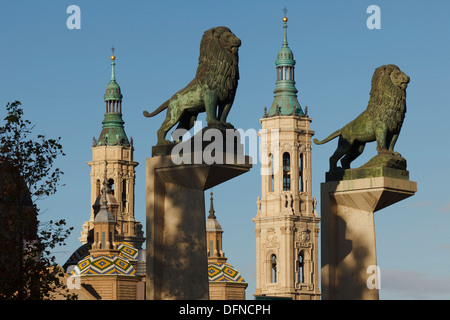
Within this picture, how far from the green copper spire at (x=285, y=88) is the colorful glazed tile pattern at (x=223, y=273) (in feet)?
83.4

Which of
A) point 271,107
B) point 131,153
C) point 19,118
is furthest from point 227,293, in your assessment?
point 19,118

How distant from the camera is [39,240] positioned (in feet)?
121

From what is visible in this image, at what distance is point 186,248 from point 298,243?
118175mm

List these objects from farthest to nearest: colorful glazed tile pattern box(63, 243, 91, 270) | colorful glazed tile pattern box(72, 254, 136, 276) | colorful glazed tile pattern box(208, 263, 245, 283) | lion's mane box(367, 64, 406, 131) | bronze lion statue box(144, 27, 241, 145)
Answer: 1. colorful glazed tile pattern box(63, 243, 91, 270)
2. colorful glazed tile pattern box(208, 263, 245, 283)
3. colorful glazed tile pattern box(72, 254, 136, 276)
4. lion's mane box(367, 64, 406, 131)
5. bronze lion statue box(144, 27, 241, 145)

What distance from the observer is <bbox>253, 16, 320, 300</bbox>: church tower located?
497 ft

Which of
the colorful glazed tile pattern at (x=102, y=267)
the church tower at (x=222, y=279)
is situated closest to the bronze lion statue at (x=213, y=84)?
the colorful glazed tile pattern at (x=102, y=267)

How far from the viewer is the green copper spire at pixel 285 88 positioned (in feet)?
508

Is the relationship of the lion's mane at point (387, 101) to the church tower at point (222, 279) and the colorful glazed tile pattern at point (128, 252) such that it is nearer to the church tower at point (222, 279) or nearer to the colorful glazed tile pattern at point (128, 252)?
the church tower at point (222, 279)

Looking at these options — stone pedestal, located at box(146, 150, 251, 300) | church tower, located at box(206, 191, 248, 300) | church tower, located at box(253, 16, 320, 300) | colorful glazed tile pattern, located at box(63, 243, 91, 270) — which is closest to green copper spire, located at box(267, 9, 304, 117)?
church tower, located at box(253, 16, 320, 300)

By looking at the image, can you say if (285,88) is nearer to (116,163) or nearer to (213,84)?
(116,163)

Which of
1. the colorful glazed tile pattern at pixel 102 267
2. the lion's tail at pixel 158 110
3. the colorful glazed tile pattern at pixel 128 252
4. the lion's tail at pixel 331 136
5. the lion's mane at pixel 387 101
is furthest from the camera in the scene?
the colorful glazed tile pattern at pixel 128 252

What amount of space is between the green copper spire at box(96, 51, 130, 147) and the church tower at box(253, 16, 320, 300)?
21.5m

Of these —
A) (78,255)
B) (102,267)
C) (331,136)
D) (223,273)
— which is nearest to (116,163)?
(78,255)

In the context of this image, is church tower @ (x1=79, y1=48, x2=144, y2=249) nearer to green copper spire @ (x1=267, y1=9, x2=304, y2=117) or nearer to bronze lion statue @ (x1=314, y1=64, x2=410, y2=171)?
green copper spire @ (x1=267, y1=9, x2=304, y2=117)
